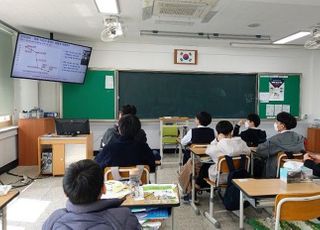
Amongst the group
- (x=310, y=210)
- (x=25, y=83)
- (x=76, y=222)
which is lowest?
(x=310, y=210)

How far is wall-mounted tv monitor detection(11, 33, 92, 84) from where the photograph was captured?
4.48 metres

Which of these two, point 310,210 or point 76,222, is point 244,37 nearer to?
point 310,210

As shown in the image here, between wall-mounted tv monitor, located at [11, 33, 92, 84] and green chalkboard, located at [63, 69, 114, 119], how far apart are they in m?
0.31

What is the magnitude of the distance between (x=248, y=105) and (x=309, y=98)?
165 centimetres

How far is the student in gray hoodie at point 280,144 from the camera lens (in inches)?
119

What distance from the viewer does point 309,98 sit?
670 centimetres

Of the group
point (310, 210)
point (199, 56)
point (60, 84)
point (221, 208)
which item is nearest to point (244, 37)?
point (199, 56)

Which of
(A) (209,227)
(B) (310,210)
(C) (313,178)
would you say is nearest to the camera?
(B) (310,210)

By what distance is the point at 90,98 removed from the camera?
5.90 metres

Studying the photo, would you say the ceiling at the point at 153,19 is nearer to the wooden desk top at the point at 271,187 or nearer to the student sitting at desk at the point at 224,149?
the student sitting at desk at the point at 224,149

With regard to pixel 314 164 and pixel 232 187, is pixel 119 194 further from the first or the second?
pixel 314 164

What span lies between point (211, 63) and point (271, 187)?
4.66 meters

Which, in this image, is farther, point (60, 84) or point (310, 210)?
point (60, 84)

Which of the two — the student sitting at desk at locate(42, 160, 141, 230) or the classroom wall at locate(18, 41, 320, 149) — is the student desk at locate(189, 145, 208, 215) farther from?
the classroom wall at locate(18, 41, 320, 149)
